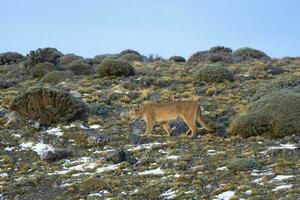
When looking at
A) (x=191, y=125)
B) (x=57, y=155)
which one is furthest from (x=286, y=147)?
(x=57, y=155)

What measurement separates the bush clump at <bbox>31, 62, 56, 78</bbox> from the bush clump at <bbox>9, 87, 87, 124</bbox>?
12240 mm

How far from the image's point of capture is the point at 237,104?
961 inches

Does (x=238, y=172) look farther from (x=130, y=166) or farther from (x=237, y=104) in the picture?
(x=237, y=104)

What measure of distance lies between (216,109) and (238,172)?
880 cm

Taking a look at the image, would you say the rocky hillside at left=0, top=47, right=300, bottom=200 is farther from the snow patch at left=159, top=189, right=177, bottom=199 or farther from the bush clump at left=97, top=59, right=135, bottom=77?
the bush clump at left=97, top=59, right=135, bottom=77

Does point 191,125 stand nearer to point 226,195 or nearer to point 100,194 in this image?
point 100,194

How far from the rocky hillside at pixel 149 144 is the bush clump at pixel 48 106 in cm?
4

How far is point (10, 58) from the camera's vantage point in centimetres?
4822

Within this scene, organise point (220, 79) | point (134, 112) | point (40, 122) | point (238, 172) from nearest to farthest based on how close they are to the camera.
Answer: point (238, 172), point (134, 112), point (40, 122), point (220, 79)

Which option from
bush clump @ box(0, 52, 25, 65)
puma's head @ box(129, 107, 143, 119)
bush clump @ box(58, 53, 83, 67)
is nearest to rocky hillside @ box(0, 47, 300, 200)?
puma's head @ box(129, 107, 143, 119)

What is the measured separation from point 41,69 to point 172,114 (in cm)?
1801

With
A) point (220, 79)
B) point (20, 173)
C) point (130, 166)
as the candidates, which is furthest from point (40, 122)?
point (220, 79)

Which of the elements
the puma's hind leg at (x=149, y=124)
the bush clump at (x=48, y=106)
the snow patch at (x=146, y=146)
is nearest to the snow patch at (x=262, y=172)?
the snow patch at (x=146, y=146)

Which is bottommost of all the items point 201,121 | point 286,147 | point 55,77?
point 286,147
